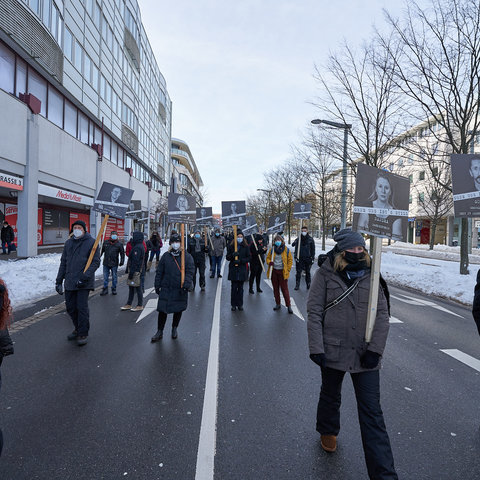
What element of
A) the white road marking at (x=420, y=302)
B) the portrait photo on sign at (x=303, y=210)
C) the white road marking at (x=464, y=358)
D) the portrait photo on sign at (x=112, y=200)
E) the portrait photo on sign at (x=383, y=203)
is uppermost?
the portrait photo on sign at (x=303, y=210)

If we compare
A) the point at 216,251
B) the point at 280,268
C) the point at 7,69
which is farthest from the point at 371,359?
the point at 7,69

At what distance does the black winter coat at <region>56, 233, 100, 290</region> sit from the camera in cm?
513

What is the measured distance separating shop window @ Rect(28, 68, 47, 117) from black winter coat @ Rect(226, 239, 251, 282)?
50.4ft

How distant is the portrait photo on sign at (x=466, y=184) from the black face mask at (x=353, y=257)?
6120mm

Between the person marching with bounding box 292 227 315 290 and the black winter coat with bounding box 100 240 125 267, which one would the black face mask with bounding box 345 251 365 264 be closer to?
the black winter coat with bounding box 100 240 125 267

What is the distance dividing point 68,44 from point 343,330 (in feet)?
78.1

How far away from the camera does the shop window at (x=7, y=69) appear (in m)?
14.4

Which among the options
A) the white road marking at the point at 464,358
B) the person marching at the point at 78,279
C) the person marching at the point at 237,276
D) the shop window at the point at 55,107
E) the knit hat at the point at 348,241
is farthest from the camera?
the shop window at the point at 55,107

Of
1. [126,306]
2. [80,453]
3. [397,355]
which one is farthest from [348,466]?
[126,306]

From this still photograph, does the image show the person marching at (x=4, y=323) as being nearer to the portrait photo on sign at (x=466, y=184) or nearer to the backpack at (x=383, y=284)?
the backpack at (x=383, y=284)

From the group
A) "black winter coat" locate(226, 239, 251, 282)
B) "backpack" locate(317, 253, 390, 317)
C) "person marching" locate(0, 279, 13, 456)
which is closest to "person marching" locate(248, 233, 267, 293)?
"black winter coat" locate(226, 239, 251, 282)

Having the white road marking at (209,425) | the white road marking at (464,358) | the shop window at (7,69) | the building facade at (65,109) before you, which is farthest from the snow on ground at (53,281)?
the shop window at (7,69)

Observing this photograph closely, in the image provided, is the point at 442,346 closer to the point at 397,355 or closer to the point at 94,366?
the point at 397,355

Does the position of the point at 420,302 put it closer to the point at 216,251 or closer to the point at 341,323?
the point at 216,251
